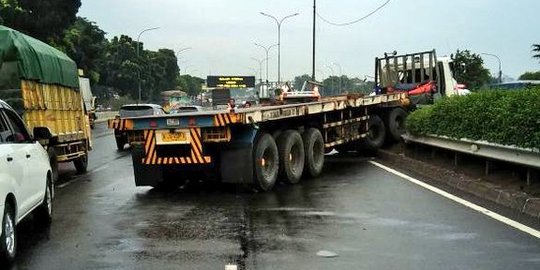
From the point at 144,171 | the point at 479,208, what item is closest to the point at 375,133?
the point at 144,171

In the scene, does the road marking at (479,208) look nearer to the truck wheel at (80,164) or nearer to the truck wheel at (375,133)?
the truck wheel at (375,133)

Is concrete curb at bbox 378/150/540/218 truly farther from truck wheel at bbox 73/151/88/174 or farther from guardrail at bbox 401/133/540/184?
truck wheel at bbox 73/151/88/174

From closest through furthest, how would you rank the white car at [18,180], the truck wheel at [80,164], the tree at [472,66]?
the white car at [18,180] < the truck wheel at [80,164] < the tree at [472,66]

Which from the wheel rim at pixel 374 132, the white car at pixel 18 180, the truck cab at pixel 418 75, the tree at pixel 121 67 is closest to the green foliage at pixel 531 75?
the tree at pixel 121 67

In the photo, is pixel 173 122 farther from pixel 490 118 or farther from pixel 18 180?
pixel 490 118

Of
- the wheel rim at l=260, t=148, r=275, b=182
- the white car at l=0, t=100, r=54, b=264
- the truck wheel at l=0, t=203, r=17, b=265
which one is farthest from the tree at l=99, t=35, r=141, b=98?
the truck wheel at l=0, t=203, r=17, b=265

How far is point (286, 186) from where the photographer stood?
12422 mm

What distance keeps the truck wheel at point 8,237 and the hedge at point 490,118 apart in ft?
22.3

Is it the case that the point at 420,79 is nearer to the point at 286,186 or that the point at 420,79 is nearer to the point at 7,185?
the point at 286,186

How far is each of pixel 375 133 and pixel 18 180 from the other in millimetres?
13212

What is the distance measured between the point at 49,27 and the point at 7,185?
3964cm

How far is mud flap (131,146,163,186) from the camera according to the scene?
457 inches

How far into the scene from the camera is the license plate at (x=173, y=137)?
10961 mm

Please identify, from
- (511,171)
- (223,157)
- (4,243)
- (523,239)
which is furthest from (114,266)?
(511,171)
